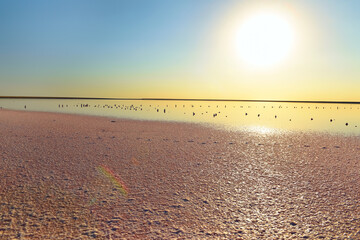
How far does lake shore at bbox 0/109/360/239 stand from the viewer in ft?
16.1

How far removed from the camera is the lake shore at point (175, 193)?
4.90 metres

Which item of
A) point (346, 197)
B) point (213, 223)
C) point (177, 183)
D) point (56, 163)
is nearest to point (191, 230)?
point (213, 223)

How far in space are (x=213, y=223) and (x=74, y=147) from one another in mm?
9518

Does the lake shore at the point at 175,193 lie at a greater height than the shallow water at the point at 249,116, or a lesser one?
lesser

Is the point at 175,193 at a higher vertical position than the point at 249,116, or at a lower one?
lower

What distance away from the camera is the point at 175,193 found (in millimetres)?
6734

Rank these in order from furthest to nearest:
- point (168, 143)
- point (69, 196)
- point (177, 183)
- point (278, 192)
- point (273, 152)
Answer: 1. point (168, 143)
2. point (273, 152)
3. point (177, 183)
4. point (278, 192)
5. point (69, 196)

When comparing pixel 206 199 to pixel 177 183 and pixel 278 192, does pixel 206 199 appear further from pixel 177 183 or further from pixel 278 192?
pixel 278 192

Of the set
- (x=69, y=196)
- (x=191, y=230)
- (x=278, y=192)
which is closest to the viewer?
(x=191, y=230)

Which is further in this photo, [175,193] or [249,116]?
[249,116]

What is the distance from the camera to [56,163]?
30.7 feet

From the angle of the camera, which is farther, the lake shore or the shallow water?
the shallow water

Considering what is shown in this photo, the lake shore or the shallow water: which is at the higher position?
the shallow water

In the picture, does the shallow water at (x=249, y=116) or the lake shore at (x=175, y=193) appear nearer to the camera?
the lake shore at (x=175, y=193)
